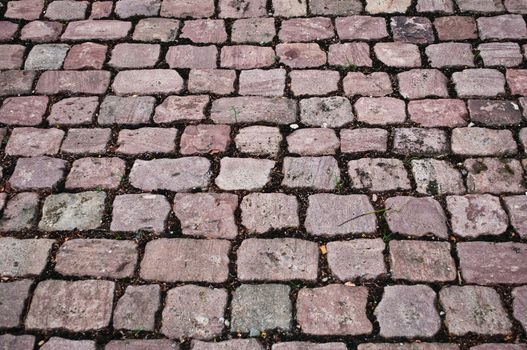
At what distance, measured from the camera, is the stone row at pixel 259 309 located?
229 cm

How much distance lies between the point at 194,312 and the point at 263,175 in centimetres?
84

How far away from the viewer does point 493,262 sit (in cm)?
249

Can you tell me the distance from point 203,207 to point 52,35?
6.21 ft

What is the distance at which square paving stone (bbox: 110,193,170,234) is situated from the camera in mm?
2656

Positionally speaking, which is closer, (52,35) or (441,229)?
(441,229)

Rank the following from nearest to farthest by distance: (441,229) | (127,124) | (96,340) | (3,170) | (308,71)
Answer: (96,340)
(441,229)
(3,170)
(127,124)
(308,71)

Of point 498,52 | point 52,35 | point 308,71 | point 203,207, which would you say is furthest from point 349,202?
point 52,35

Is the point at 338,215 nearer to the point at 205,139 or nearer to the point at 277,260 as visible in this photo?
the point at 277,260

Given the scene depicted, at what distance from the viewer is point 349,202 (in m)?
2.72

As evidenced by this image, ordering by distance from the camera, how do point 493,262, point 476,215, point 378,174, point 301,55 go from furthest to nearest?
1. point 301,55
2. point 378,174
3. point 476,215
4. point 493,262

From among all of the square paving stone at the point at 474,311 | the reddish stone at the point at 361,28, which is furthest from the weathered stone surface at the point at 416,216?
the reddish stone at the point at 361,28

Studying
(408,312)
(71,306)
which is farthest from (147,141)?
(408,312)

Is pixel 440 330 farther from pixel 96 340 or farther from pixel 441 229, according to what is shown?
pixel 96 340

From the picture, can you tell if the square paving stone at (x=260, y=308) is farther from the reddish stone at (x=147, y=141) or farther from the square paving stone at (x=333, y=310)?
the reddish stone at (x=147, y=141)
